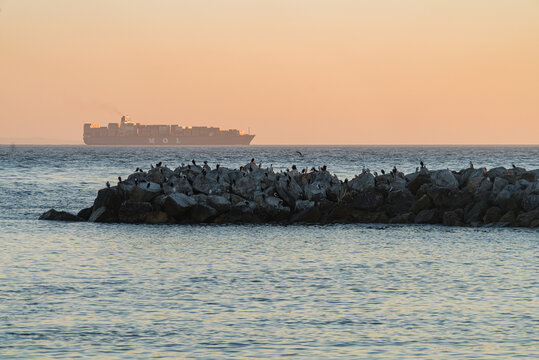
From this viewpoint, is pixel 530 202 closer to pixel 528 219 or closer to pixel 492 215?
pixel 528 219

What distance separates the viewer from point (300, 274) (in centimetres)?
2288

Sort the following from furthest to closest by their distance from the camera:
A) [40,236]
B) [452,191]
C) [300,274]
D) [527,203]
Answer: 1. [452,191]
2. [527,203]
3. [40,236]
4. [300,274]

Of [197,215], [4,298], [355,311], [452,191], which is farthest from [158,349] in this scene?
[452,191]

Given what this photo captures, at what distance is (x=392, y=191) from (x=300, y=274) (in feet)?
58.0

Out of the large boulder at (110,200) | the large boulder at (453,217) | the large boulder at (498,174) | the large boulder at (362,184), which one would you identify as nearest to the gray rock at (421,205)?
the large boulder at (453,217)

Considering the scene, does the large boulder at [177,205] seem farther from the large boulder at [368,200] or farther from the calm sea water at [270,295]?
the large boulder at [368,200]

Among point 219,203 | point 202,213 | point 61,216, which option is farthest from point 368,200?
point 61,216

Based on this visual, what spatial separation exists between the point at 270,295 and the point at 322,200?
20.7m

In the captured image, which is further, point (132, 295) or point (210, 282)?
point (210, 282)

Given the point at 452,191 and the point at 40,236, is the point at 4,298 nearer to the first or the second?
the point at 40,236

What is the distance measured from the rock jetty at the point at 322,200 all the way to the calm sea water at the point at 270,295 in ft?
13.6

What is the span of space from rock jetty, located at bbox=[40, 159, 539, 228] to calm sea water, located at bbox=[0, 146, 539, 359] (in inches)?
163

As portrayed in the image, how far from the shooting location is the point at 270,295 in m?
19.5

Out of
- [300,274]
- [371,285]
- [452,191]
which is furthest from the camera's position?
[452,191]
